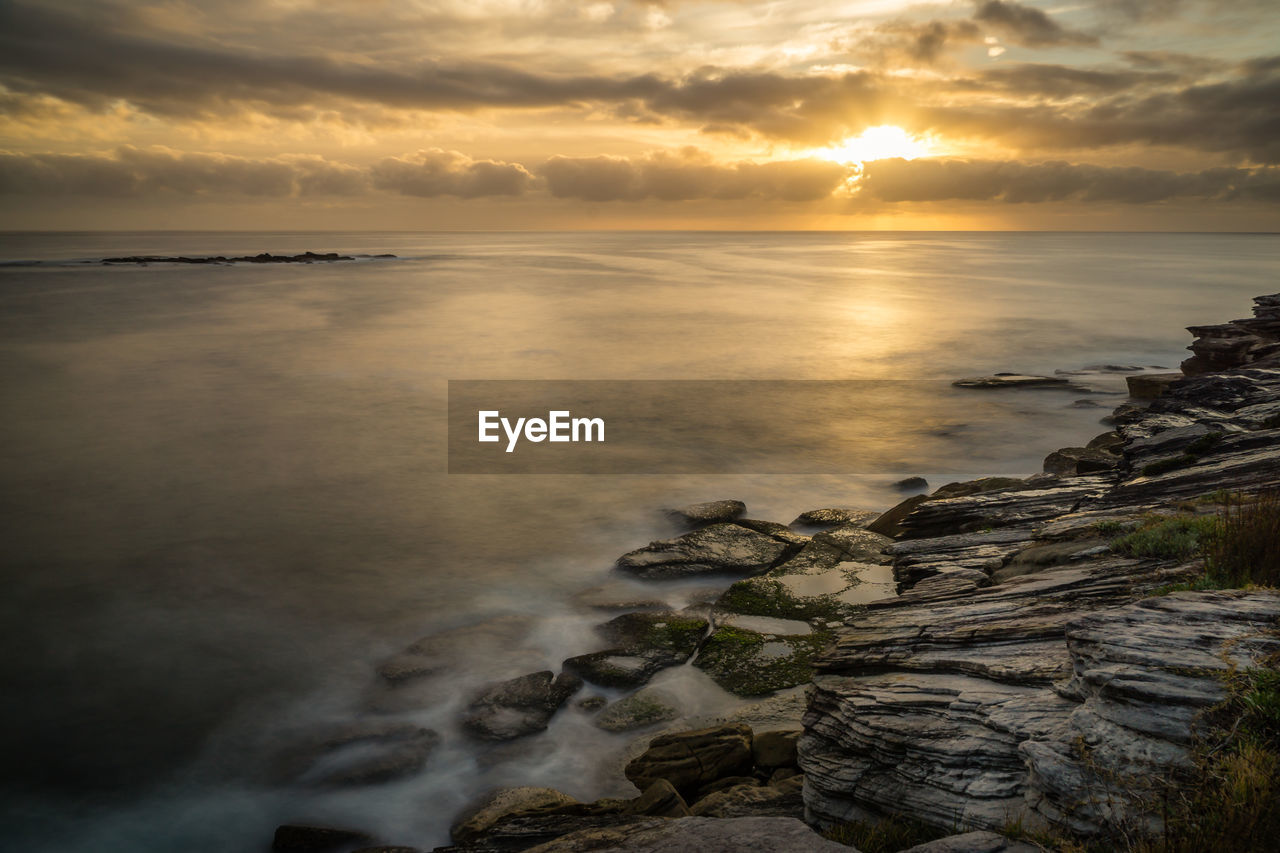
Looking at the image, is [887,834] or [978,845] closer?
[978,845]

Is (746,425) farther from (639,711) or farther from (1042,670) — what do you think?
(1042,670)

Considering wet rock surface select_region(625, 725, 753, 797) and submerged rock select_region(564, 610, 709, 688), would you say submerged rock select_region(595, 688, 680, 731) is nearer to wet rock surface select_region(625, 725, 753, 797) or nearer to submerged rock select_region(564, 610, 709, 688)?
submerged rock select_region(564, 610, 709, 688)

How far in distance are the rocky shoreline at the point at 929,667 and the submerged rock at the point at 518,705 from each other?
0.10 feet

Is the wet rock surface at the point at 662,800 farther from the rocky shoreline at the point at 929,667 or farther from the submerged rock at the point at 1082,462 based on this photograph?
the submerged rock at the point at 1082,462

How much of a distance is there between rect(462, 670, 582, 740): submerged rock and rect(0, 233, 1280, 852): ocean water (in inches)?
12.1

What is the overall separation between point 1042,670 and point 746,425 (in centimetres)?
1929

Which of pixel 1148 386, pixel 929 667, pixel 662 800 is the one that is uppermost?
pixel 1148 386

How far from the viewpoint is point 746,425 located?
2603 cm

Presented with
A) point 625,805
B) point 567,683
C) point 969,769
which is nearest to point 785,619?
point 567,683

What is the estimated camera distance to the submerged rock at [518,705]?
33.8 feet

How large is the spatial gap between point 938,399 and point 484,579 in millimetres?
20769

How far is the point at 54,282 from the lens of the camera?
246 feet

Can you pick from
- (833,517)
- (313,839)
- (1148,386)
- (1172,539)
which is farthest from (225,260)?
(1172,539)

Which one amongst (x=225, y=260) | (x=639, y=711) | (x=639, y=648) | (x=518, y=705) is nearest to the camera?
(x=639, y=711)
